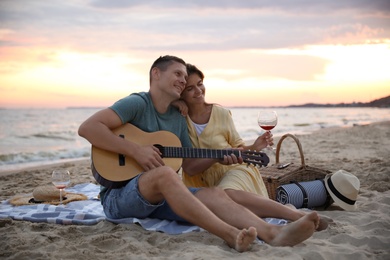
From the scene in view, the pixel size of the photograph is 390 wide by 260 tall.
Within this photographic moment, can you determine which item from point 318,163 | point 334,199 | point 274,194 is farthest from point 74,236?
point 318,163

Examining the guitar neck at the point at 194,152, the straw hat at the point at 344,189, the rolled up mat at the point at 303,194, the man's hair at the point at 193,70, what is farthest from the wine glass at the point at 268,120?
the straw hat at the point at 344,189

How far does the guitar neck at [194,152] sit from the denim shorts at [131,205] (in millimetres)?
305

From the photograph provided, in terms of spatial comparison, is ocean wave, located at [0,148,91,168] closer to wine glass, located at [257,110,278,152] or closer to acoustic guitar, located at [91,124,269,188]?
acoustic guitar, located at [91,124,269,188]

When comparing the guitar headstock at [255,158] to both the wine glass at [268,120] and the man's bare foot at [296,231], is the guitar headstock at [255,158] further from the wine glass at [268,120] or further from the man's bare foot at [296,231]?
the man's bare foot at [296,231]

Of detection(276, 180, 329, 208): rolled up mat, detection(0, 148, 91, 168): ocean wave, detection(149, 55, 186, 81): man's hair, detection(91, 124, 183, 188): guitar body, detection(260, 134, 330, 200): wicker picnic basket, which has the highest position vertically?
detection(149, 55, 186, 81): man's hair

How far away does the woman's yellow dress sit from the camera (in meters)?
3.94

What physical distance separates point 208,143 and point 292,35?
26.8 ft

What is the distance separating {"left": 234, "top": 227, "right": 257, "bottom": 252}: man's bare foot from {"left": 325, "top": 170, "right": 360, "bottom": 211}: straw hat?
1.76 m

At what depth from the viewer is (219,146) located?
155 inches

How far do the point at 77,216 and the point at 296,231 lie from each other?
2161 millimetres

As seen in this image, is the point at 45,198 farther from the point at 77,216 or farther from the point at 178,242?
the point at 178,242

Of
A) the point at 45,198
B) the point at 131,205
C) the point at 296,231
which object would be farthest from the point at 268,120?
the point at 45,198

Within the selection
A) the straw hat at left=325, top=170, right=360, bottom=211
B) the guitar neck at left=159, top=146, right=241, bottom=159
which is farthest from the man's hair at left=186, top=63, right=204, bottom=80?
the straw hat at left=325, top=170, right=360, bottom=211

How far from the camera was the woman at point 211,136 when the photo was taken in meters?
3.90
